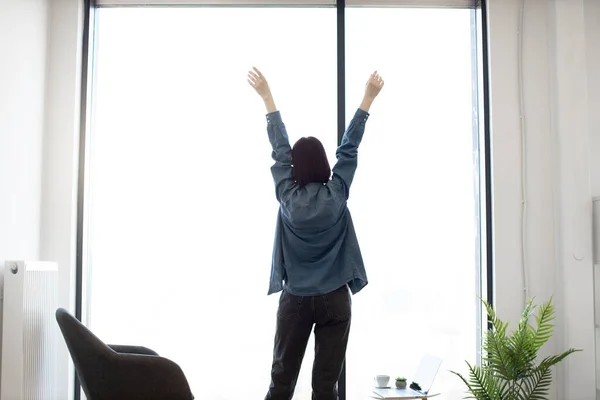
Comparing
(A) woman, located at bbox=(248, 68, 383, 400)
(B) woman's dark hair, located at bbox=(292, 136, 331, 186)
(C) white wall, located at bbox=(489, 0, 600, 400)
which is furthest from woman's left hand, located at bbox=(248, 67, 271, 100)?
(C) white wall, located at bbox=(489, 0, 600, 400)

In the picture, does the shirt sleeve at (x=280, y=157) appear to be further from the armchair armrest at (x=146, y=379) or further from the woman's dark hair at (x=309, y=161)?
the armchair armrest at (x=146, y=379)

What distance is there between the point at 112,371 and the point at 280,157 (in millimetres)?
1143

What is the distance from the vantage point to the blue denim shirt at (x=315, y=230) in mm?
2861

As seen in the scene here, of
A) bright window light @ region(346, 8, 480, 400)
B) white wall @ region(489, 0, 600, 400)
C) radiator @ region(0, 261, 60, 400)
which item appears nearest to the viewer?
radiator @ region(0, 261, 60, 400)

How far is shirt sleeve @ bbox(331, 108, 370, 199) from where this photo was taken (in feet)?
9.84

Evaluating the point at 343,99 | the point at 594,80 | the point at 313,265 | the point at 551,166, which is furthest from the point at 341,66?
the point at 313,265

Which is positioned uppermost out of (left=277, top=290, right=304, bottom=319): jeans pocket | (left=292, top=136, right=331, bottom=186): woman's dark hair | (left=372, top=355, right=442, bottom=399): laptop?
(left=292, top=136, right=331, bottom=186): woman's dark hair

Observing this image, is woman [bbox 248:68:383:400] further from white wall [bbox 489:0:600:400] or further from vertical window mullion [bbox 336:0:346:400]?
white wall [bbox 489:0:600:400]

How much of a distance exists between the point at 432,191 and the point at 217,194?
1300 mm

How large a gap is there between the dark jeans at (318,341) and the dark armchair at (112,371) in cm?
47

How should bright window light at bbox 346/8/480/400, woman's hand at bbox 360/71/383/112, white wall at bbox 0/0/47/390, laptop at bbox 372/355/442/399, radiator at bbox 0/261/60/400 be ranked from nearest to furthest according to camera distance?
radiator at bbox 0/261/60/400 < woman's hand at bbox 360/71/383/112 < laptop at bbox 372/355/442/399 < white wall at bbox 0/0/47/390 < bright window light at bbox 346/8/480/400

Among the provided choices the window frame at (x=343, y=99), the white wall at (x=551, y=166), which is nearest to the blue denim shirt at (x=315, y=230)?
the window frame at (x=343, y=99)

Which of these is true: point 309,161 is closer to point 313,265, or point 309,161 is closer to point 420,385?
point 313,265

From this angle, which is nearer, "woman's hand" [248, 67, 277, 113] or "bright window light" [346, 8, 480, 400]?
"woman's hand" [248, 67, 277, 113]
